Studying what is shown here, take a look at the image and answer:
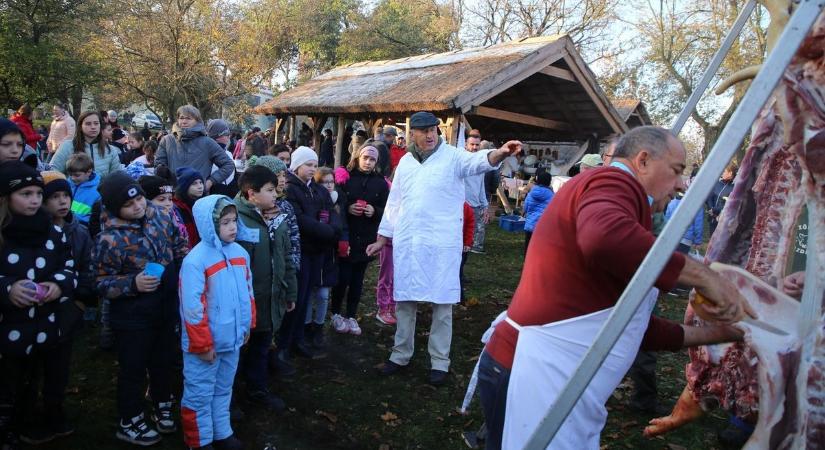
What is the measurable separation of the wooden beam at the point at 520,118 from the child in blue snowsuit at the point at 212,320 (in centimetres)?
923

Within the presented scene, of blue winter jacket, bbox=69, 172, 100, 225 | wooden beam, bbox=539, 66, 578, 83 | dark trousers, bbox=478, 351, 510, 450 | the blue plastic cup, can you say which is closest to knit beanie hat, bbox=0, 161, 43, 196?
the blue plastic cup

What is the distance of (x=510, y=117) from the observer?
12844 millimetres

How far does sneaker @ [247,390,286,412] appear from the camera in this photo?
4.03 metres

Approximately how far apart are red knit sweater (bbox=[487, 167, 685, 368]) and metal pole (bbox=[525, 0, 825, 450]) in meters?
0.36

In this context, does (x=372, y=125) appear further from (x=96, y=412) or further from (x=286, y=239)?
(x=96, y=412)

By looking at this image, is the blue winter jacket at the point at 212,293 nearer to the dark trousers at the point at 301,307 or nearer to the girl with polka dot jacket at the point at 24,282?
the girl with polka dot jacket at the point at 24,282

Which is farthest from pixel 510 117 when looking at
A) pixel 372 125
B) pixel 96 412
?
pixel 96 412

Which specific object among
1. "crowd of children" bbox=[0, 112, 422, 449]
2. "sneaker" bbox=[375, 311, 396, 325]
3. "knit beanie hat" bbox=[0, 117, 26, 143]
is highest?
"knit beanie hat" bbox=[0, 117, 26, 143]

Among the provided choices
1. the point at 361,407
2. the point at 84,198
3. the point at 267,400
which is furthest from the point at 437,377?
the point at 84,198

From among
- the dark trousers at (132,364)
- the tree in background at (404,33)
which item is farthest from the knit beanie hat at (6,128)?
the tree in background at (404,33)

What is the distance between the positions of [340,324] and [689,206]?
474cm

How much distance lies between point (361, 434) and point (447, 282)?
142 cm

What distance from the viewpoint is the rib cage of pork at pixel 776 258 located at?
6.04 feet

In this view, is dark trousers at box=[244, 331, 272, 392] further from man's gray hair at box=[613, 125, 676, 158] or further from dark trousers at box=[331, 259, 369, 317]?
man's gray hair at box=[613, 125, 676, 158]
